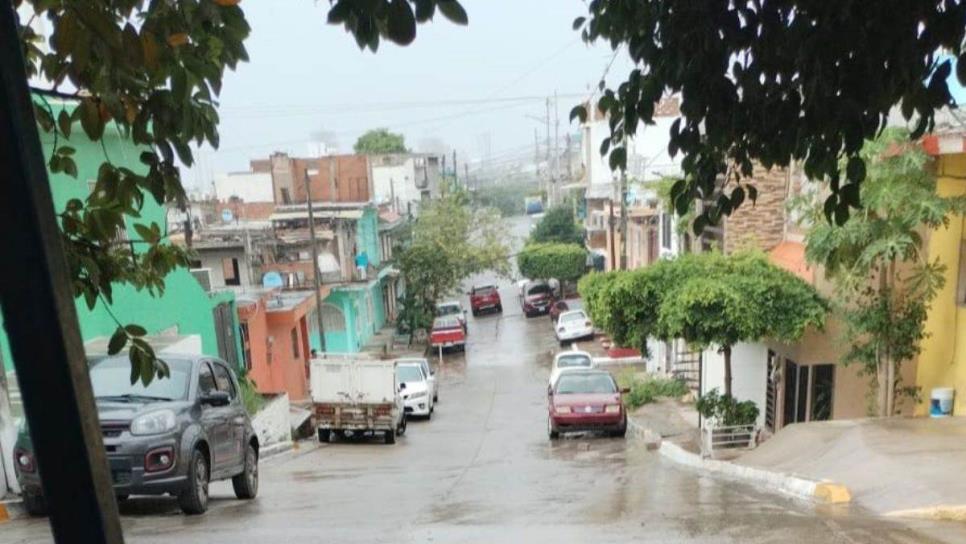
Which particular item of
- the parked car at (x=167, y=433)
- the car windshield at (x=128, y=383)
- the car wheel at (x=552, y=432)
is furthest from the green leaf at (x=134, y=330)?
the car wheel at (x=552, y=432)

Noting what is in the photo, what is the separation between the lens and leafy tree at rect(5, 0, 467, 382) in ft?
10.4

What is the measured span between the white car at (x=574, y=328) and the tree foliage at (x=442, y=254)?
7969 millimetres

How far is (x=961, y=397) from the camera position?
480 inches

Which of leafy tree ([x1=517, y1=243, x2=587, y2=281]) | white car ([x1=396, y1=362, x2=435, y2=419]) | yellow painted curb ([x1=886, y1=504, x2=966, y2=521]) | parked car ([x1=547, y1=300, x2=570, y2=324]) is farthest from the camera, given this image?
leafy tree ([x1=517, y1=243, x2=587, y2=281])

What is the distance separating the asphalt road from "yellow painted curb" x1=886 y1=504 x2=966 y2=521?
0.89 ft

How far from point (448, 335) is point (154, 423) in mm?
32124

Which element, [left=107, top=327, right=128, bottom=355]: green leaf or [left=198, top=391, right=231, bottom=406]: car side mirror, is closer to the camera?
[left=107, top=327, right=128, bottom=355]: green leaf

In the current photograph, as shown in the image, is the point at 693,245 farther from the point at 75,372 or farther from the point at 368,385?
the point at 75,372

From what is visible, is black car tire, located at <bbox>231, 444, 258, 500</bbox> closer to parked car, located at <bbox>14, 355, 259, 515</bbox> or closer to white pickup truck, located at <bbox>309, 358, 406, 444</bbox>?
parked car, located at <bbox>14, 355, 259, 515</bbox>

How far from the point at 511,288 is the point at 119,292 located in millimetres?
57732

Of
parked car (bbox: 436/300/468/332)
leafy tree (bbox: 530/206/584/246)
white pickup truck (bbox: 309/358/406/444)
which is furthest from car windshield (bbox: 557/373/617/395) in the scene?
leafy tree (bbox: 530/206/584/246)

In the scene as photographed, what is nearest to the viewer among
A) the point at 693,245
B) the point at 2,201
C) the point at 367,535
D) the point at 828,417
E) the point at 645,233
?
the point at 2,201

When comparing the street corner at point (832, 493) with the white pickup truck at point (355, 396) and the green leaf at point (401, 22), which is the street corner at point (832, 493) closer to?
the green leaf at point (401, 22)

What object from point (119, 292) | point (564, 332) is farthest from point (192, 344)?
point (564, 332)
